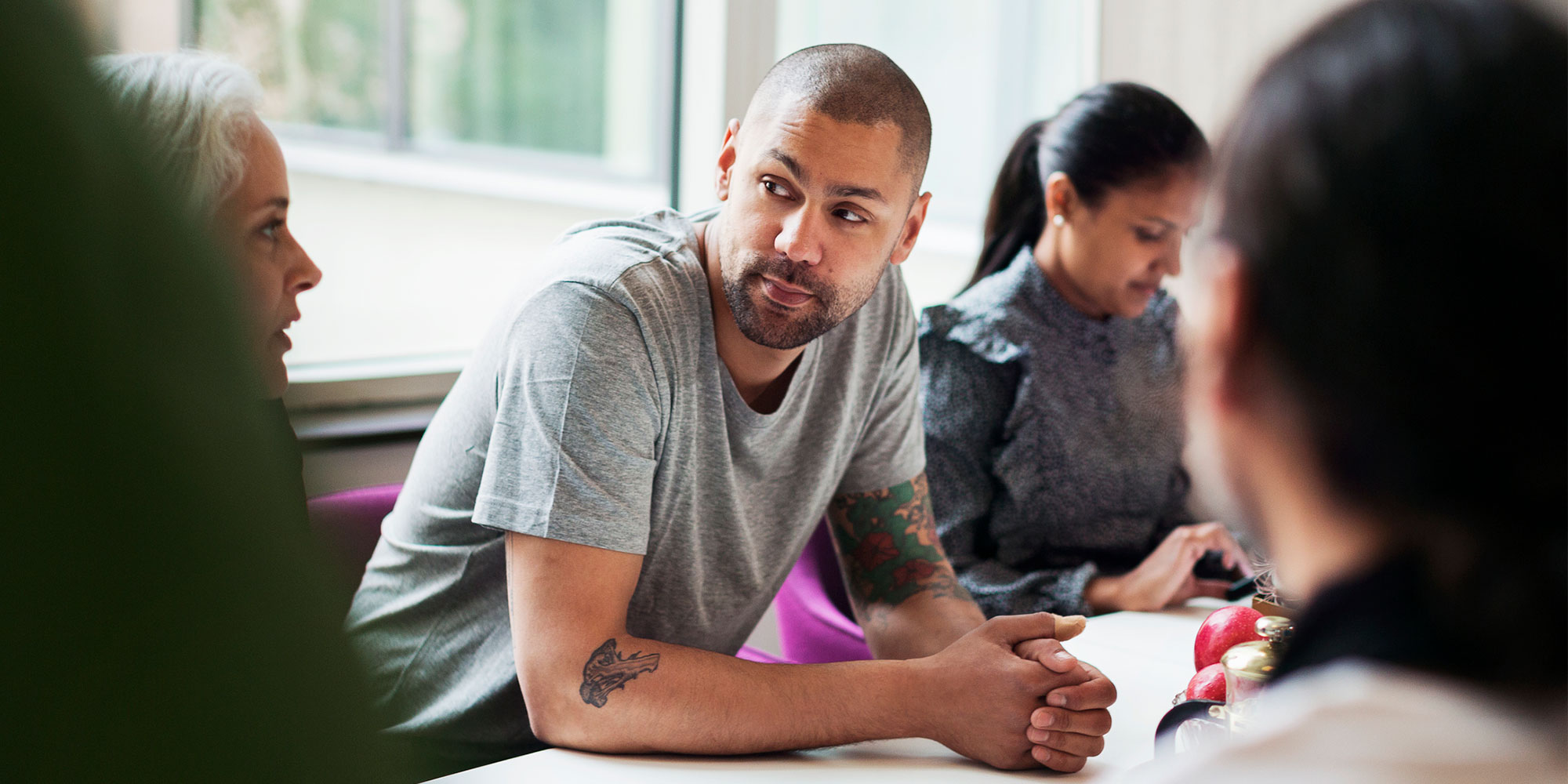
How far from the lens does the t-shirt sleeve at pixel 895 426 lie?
1.68 m

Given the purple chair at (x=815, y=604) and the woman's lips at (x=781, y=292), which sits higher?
the woman's lips at (x=781, y=292)

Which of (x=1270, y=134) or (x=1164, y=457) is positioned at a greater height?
(x=1270, y=134)

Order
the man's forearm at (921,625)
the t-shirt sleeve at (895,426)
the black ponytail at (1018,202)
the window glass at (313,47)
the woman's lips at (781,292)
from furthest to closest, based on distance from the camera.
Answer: the window glass at (313,47)
the black ponytail at (1018,202)
the t-shirt sleeve at (895,426)
the man's forearm at (921,625)
the woman's lips at (781,292)

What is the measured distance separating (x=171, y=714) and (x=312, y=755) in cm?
2

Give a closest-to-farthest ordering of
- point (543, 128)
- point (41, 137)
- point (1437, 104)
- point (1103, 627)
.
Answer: point (41, 137), point (1437, 104), point (1103, 627), point (543, 128)

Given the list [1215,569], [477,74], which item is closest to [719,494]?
[1215,569]

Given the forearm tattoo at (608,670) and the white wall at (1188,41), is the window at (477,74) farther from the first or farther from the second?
the forearm tattoo at (608,670)

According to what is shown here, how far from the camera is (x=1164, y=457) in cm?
220

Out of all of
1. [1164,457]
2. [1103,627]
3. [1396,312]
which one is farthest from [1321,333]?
[1164,457]

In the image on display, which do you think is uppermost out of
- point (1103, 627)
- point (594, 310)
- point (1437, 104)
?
point (1437, 104)

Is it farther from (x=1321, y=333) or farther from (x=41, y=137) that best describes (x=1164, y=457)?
(x=41, y=137)

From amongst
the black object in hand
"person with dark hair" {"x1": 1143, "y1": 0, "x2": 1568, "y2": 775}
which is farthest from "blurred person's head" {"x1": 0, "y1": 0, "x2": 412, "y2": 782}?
the black object in hand

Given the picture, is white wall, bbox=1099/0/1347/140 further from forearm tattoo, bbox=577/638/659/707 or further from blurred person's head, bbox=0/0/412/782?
blurred person's head, bbox=0/0/412/782

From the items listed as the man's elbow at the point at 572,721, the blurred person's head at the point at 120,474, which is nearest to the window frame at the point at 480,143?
the man's elbow at the point at 572,721
